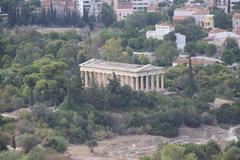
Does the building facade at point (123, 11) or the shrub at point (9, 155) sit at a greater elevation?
the building facade at point (123, 11)

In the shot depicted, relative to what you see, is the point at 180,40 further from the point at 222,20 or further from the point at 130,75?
the point at 130,75

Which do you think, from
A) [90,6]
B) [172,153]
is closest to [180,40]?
[90,6]

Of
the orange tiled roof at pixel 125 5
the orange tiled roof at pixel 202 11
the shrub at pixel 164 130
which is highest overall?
the orange tiled roof at pixel 202 11

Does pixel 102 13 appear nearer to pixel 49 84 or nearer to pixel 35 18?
pixel 35 18

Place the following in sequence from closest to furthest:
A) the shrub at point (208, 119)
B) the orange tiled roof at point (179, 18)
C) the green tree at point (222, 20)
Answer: the shrub at point (208, 119), the green tree at point (222, 20), the orange tiled roof at point (179, 18)

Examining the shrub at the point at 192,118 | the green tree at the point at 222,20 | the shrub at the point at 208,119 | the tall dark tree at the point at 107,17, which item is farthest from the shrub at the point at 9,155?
the tall dark tree at the point at 107,17

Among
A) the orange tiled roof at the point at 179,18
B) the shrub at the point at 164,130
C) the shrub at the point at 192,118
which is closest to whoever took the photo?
the shrub at the point at 164,130

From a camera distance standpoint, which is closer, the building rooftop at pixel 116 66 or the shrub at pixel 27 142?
the shrub at pixel 27 142

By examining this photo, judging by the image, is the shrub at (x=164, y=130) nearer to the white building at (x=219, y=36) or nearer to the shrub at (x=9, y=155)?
the shrub at (x=9, y=155)
